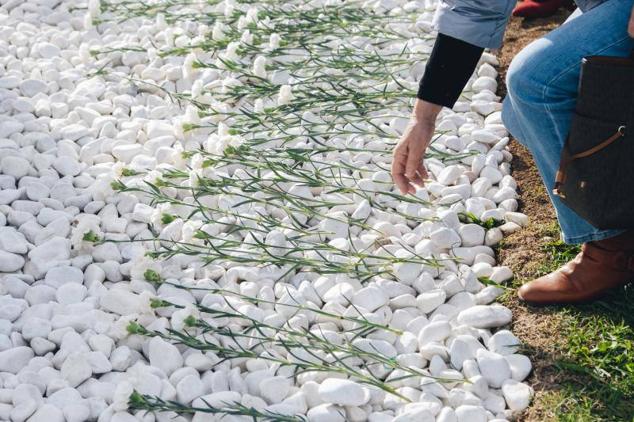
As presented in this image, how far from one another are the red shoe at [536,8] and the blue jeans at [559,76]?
1494 mm

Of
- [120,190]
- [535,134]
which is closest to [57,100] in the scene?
[120,190]

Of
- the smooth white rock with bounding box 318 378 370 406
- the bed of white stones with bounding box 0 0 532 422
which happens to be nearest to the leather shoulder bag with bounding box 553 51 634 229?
the bed of white stones with bounding box 0 0 532 422

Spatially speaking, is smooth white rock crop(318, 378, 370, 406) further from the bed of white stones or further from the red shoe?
the red shoe

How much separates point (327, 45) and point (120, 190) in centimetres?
108

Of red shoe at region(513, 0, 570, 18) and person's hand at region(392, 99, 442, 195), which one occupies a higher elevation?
person's hand at region(392, 99, 442, 195)

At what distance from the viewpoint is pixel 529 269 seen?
235 centimetres

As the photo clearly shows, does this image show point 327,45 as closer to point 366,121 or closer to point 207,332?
point 366,121

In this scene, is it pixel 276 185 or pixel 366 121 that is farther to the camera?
pixel 366 121

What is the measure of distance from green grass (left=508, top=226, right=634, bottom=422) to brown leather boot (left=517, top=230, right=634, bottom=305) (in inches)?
1.4

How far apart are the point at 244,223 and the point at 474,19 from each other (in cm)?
86

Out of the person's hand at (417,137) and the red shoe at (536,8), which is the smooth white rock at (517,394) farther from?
the red shoe at (536,8)

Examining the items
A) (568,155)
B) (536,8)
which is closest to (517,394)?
(568,155)

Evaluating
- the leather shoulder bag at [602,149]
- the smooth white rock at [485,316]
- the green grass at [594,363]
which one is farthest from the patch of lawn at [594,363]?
the leather shoulder bag at [602,149]

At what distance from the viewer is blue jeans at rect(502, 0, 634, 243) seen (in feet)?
6.51
